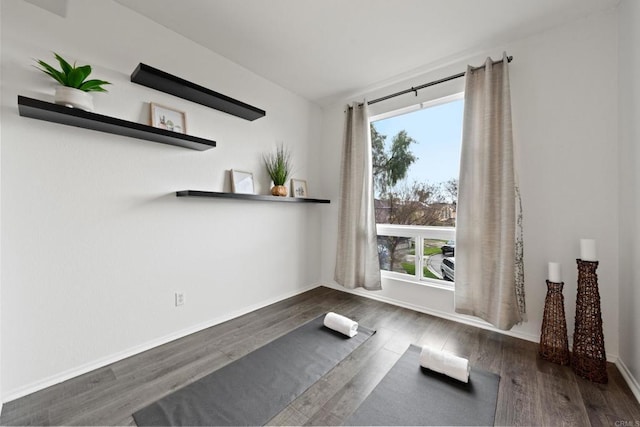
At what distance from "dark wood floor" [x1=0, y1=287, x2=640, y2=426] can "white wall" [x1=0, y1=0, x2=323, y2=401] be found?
0.20 meters

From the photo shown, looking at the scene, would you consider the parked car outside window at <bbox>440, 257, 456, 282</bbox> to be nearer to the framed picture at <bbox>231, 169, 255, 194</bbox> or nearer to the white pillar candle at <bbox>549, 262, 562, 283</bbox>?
the white pillar candle at <bbox>549, 262, 562, 283</bbox>

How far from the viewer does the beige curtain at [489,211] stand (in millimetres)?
2070

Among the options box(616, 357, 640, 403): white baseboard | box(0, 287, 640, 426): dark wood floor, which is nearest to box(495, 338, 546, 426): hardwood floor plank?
box(0, 287, 640, 426): dark wood floor

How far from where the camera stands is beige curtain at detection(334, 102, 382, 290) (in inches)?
118

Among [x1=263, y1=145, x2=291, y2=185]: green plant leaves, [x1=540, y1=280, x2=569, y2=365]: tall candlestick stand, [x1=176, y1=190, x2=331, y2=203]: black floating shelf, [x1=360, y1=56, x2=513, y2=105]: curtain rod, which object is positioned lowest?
[x1=540, y1=280, x2=569, y2=365]: tall candlestick stand

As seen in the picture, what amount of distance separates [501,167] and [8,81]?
3.29 metres

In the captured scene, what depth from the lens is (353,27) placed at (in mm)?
2094

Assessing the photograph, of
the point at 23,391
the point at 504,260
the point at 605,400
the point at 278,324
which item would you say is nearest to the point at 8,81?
the point at 23,391

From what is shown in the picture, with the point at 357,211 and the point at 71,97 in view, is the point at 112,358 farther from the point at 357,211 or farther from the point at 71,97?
the point at 357,211

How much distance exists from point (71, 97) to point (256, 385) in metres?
2.00

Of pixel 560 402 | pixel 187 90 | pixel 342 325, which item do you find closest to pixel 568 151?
pixel 560 402

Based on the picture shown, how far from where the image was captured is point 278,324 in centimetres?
243

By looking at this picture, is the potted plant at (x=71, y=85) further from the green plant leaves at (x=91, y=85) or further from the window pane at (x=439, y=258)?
the window pane at (x=439, y=258)

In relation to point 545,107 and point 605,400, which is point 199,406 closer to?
point 605,400
